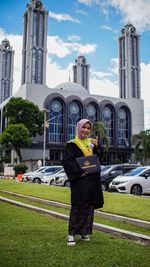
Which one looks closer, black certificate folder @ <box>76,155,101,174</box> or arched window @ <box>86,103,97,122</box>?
black certificate folder @ <box>76,155,101,174</box>

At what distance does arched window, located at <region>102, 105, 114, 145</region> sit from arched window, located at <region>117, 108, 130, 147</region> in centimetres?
179

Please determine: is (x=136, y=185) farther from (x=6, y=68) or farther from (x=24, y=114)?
(x=6, y=68)

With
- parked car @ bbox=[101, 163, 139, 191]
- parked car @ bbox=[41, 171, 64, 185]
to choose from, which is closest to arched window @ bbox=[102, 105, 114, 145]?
parked car @ bbox=[41, 171, 64, 185]

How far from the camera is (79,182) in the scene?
500 centimetres

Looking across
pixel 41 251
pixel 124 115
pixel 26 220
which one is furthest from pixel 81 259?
pixel 124 115

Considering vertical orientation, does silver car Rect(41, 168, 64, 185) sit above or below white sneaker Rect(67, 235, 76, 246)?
below

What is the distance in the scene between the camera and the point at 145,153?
5150cm

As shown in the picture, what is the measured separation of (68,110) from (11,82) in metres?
61.1

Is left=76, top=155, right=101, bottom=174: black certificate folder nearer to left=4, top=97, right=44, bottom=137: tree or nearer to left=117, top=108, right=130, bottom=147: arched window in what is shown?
left=4, top=97, right=44, bottom=137: tree

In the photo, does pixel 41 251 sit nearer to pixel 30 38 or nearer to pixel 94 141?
pixel 94 141

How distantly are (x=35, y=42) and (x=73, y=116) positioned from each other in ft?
95.8

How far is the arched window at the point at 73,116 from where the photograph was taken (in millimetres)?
65000

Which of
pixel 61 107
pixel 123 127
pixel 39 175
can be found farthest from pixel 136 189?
pixel 123 127

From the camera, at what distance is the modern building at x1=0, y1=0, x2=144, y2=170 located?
206 feet
